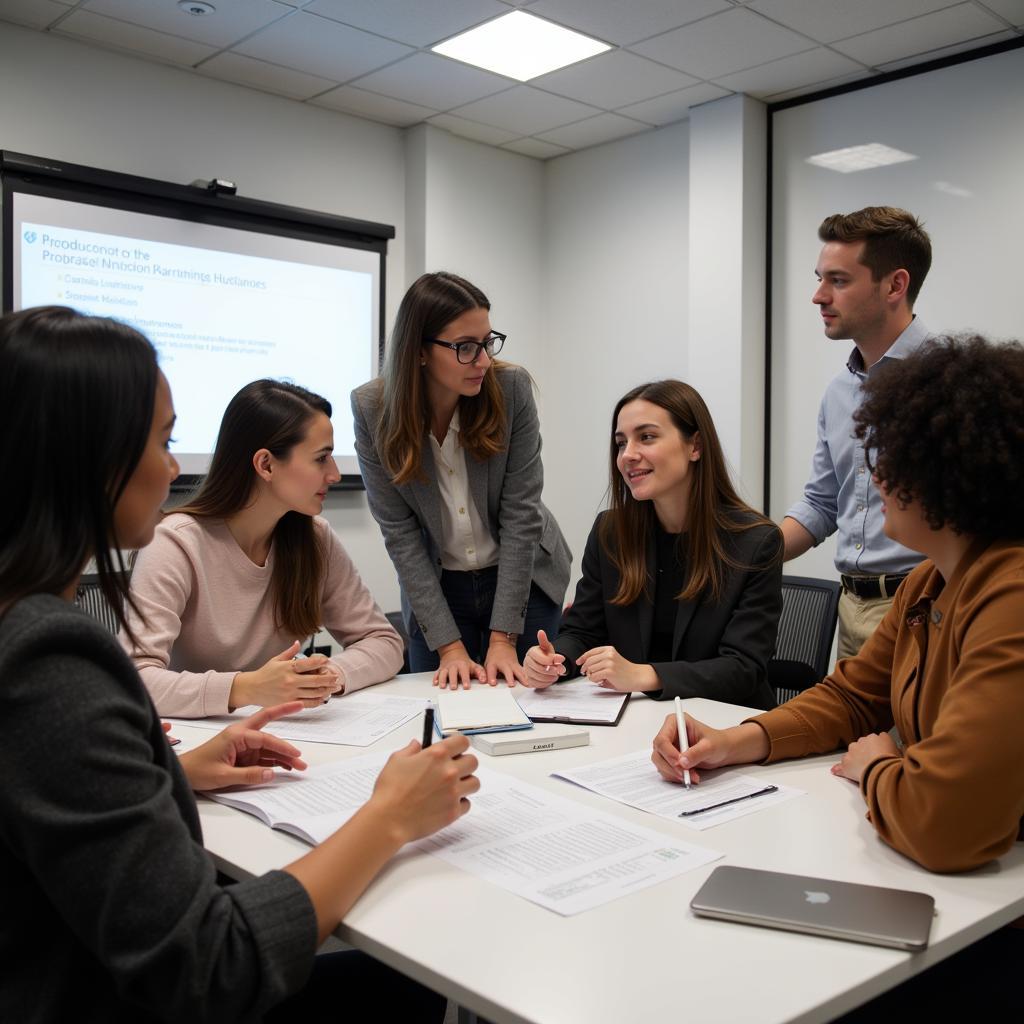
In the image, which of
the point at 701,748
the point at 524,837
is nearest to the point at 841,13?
the point at 701,748

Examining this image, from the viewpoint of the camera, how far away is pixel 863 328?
2580 mm

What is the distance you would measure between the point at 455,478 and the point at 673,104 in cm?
289

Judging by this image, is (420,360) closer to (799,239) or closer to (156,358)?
(156,358)

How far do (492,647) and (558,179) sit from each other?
3.80 meters

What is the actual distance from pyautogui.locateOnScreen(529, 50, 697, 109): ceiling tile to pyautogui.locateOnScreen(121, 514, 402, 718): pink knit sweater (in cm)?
276

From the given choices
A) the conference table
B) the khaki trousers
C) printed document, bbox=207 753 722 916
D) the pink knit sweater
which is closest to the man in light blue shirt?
the khaki trousers

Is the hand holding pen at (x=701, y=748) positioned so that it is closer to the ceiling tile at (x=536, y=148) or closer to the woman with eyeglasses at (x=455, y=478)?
the woman with eyeglasses at (x=455, y=478)

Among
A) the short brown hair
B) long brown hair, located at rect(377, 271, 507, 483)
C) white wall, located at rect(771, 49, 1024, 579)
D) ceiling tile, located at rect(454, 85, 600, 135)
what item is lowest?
long brown hair, located at rect(377, 271, 507, 483)

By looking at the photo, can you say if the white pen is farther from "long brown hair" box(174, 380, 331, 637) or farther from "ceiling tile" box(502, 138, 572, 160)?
"ceiling tile" box(502, 138, 572, 160)

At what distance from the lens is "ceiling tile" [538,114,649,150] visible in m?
4.84

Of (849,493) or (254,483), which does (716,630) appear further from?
(254,483)

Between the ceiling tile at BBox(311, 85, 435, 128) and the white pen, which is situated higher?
the ceiling tile at BBox(311, 85, 435, 128)

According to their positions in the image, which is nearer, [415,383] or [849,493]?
[415,383]

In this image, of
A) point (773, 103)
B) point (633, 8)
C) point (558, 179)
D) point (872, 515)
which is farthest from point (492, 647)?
point (558, 179)
